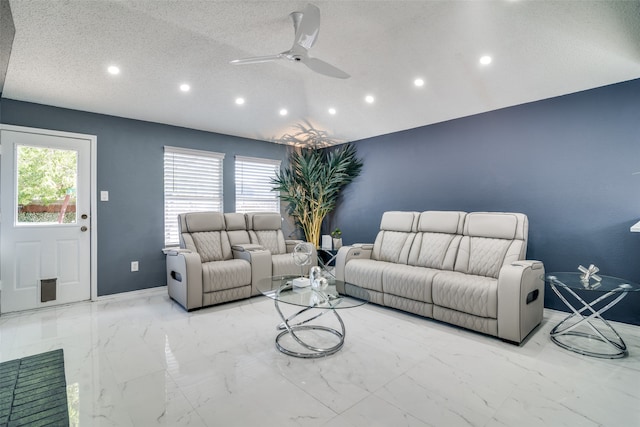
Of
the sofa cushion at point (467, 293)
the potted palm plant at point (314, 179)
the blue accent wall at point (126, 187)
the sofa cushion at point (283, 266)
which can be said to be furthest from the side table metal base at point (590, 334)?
the blue accent wall at point (126, 187)

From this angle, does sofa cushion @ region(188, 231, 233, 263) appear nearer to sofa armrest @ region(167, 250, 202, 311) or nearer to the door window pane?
sofa armrest @ region(167, 250, 202, 311)

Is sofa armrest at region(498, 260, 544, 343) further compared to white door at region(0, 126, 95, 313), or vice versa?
white door at region(0, 126, 95, 313)

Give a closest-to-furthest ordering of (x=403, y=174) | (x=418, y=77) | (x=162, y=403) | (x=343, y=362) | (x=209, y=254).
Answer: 1. (x=162, y=403)
2. (x=343, y=362)
3. (x=418, y=77)
4. (x=209, y=254)
5. (x=403, y=174)

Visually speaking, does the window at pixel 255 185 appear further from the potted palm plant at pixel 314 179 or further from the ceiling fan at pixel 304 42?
the ceiling fan at pixel 304 42

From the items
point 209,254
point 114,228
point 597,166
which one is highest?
point 597,166

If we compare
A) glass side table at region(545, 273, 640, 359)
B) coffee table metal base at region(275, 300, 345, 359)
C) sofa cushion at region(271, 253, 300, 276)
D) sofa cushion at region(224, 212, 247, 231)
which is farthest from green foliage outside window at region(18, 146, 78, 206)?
glass side table at region(545, 273, 640, 359)

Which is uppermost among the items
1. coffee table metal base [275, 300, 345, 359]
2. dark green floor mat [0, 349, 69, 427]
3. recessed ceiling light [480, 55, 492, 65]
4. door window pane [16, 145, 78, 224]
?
recessed ceiling light [480, 55, 492, 65]

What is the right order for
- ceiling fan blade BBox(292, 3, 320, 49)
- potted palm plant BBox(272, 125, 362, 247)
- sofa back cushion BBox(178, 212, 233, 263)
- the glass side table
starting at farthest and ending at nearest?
1. potted palm plant BBox(272, 125, 362, 247)
2. sofa back cushion BBox(178, 212, 233, 263)
3. the glass side table
4. ceiling fan blade BBox(292, 3, 320, 49)

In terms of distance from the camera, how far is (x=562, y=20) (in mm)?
2332

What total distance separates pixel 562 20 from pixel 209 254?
4345 mm

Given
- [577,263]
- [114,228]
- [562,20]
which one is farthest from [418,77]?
[114,228]

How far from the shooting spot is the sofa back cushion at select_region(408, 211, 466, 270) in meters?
3.62

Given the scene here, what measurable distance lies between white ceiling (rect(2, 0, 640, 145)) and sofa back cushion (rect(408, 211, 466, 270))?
4.61 ft

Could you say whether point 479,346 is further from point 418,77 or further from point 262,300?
point 418,77
